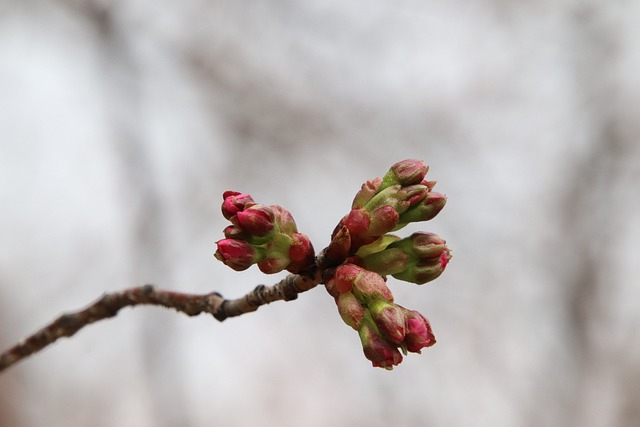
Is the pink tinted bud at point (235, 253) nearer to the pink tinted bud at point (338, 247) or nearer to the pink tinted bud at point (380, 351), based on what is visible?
the pink tinted bud at point (338, 247)

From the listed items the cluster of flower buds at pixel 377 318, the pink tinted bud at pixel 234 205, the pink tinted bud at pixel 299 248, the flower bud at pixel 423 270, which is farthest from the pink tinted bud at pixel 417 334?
the pink tinted bud at pixel 234 205

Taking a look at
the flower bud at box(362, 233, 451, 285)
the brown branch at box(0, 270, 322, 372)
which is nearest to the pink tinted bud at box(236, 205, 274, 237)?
the brown branch at box(0, 270, 322, 372)

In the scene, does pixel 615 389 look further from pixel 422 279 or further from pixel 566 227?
pixel 422 279

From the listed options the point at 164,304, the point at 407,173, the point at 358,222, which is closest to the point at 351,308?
the point at 358,222

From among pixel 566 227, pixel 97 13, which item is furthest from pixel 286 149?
pixel 566 227

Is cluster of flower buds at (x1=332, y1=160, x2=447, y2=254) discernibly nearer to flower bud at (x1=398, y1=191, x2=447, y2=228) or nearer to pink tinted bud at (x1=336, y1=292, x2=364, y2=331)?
flower bud at (x1=398, y1=191, x2=447, y2=228)

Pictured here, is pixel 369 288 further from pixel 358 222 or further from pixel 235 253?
pixel 235 253
